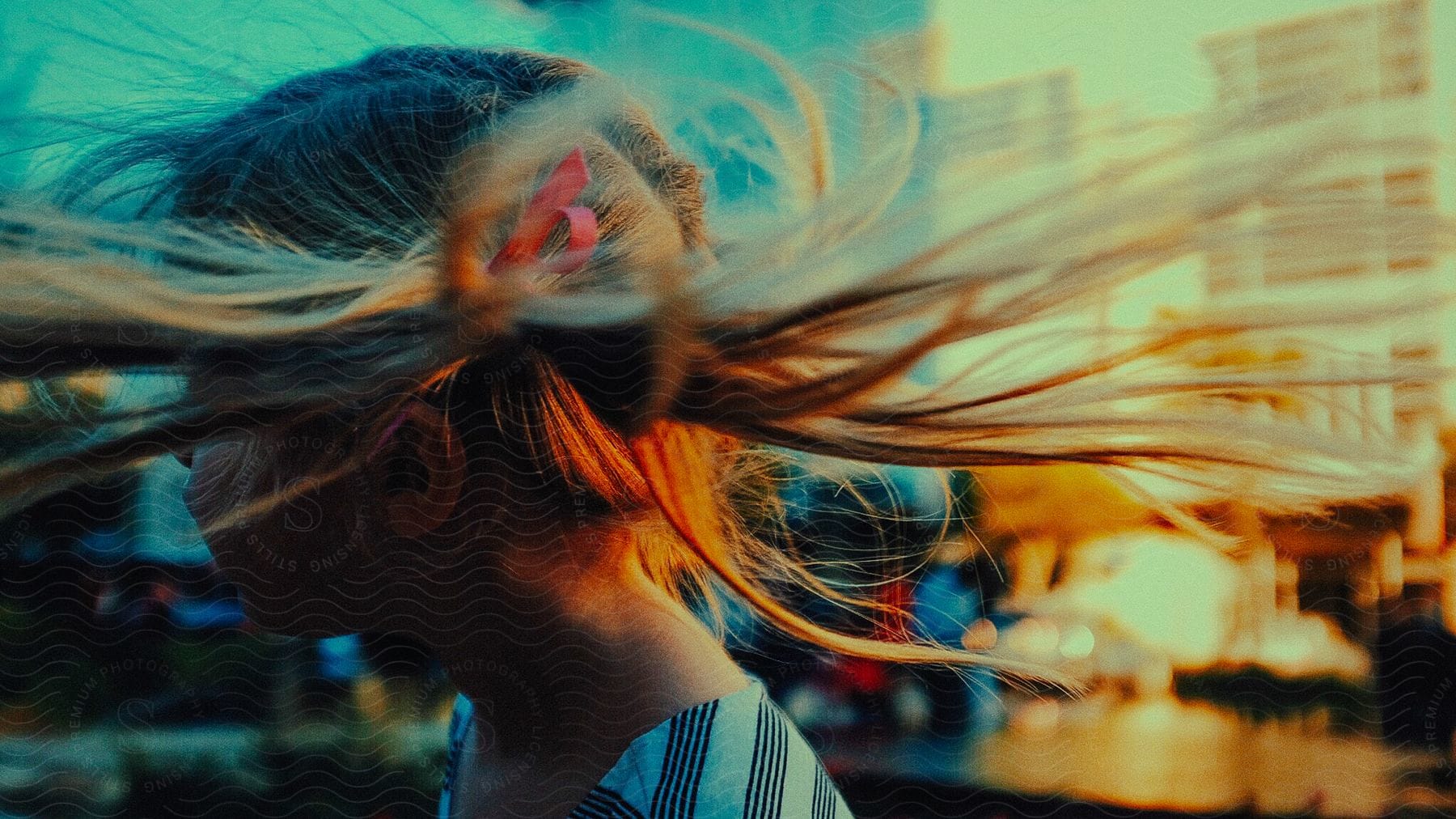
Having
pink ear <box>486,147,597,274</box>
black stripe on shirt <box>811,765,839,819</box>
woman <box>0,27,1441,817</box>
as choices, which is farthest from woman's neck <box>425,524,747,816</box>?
pink ear <box>486,147,597,274</box>

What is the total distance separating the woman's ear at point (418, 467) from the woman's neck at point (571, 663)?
0.24 feet

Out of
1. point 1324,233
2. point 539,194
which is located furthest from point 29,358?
point 1324,233

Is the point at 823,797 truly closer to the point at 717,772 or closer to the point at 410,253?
the point at 717,772

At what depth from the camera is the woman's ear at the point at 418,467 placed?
3.50ft

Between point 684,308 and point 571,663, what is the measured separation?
0.34 meters

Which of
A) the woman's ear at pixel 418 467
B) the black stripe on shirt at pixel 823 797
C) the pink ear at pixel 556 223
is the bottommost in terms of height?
the black stripe on shirt at pixel 823 797

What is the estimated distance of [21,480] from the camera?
1232 mm

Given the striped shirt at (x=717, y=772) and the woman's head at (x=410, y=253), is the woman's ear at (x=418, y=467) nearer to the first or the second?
the woman's head at (x=410, y=253)

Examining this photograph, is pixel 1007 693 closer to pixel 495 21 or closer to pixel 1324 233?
pixel 1324 233

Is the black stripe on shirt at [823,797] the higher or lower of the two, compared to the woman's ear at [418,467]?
lower

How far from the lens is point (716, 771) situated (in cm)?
98

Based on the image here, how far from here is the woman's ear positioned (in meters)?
1.07

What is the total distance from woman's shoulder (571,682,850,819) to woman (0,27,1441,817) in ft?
0.05

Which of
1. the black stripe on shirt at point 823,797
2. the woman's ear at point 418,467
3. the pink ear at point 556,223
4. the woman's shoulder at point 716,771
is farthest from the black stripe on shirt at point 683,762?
the pink ear at point 556,223
